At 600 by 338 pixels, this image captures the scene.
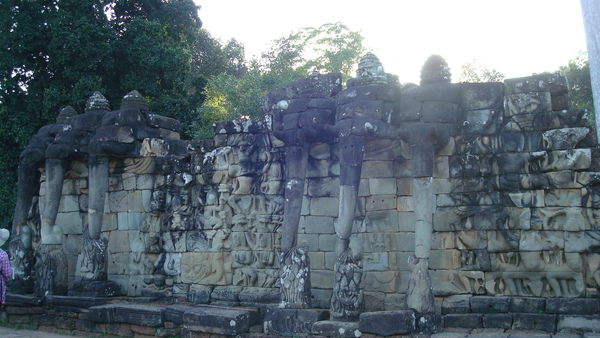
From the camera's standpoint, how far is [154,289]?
1184cm

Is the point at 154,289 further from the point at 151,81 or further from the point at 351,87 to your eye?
the point at 151,81

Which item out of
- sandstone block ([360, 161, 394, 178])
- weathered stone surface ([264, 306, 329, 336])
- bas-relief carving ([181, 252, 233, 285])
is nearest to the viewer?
weathered stone surface ([264, 306, 329, 336])

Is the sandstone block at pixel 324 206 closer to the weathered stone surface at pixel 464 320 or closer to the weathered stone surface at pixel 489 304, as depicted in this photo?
the weathered stone surface at pixel 464 320

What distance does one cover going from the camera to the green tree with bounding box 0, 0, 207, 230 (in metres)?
17.1

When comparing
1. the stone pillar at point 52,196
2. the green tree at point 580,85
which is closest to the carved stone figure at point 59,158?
the stone pillar at point 52,196

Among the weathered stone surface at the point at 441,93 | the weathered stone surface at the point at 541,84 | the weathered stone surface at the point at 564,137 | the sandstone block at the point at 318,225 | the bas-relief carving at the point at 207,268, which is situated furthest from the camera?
the bas-relief carving at the point at 207,268

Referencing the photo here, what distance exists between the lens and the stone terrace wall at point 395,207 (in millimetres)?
8492

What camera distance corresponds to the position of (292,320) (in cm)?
901

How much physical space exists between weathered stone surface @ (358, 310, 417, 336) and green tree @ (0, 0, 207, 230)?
12595 millimetres

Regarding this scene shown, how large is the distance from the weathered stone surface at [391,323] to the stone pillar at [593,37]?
3.63 meters

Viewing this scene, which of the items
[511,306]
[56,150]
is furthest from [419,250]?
[56,150]

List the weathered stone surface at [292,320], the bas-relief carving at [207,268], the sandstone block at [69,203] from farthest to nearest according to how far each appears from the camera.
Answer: the sandstone block at [69,203]
the bas-relief carving at [207,268]
the weathered stone surface at [292,320]

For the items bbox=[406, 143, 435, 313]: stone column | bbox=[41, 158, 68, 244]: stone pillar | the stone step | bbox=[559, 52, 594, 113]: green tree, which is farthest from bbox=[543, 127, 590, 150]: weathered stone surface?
bbox=[559, 52, 594, 113]: green tree

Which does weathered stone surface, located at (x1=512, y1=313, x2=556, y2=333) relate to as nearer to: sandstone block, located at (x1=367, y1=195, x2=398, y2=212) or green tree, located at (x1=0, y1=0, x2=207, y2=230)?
sandstone block, located at (x1=367, y1=195, x2=398, y2=212)
